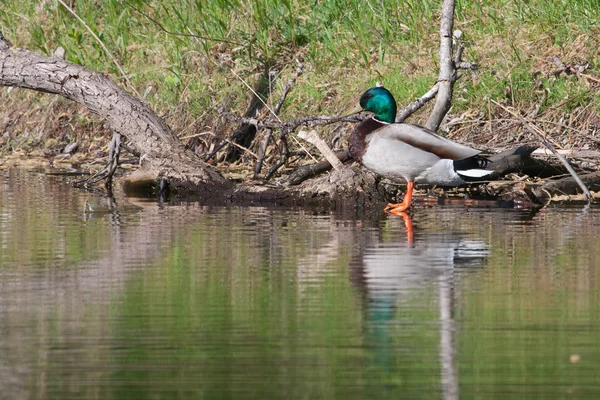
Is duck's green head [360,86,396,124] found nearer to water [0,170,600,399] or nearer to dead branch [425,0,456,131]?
dead branch [425,0,456,131]

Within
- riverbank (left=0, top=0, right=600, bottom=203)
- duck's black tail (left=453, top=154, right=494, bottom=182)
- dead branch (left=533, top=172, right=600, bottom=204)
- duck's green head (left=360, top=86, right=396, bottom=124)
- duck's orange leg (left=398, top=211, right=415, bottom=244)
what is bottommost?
duck's orange leg (left=398, top=211, right=415, bottom=244)

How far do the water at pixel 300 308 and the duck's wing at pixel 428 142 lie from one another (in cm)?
89

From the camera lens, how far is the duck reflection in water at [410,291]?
14.5 feet

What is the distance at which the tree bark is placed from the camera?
10258 mm

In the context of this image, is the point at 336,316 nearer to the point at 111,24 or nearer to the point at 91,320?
the point at 91,320

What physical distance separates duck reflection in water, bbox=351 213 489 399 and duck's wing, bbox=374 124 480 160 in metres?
1.09

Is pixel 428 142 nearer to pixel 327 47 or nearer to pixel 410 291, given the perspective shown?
pixel 410 291

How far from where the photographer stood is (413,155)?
9.42 m

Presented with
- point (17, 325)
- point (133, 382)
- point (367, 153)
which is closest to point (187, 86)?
point (367, 153)

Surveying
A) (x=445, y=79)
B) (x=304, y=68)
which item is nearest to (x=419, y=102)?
(x=445, y=79)

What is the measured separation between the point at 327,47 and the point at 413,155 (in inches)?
186

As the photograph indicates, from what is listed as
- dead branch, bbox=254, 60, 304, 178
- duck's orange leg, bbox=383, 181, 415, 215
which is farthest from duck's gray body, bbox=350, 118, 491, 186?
dead branch, bbox=254, 60, 304, 178

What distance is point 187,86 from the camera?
14070mm

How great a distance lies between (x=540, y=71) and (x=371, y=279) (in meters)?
6.86
